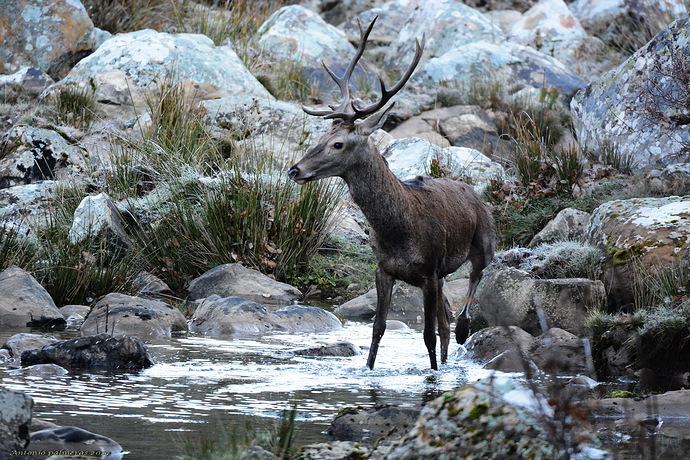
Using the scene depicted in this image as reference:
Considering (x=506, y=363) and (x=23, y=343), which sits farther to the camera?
(x=506, y=363)

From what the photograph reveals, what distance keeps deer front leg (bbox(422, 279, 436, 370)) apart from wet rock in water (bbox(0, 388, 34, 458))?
433cm

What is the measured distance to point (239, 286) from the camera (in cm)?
1277

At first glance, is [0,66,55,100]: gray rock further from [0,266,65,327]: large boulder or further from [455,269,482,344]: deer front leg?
[455,269,482,344]: deer front leg

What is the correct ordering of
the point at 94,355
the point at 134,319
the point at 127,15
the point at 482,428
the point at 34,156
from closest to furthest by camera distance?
1. the point at 482,428
2. the point at 94,355
3. the point at 134,319
4. the point at 34,156
5. the point at 127,15

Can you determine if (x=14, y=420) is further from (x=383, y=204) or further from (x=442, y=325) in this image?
(x=442, y=325)

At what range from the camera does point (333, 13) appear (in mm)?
34406

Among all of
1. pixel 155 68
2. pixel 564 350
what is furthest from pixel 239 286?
pixel 155 68

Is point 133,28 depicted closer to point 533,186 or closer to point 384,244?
point 533,186

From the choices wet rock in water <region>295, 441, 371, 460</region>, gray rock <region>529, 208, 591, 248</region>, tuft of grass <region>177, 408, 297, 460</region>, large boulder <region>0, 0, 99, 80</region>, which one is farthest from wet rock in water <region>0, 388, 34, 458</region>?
large boulder <region>0, 0, 99, 80</region>

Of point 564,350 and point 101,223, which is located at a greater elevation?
point 101,223

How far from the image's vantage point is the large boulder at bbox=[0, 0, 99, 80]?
2245cm

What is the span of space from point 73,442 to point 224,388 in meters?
2.17

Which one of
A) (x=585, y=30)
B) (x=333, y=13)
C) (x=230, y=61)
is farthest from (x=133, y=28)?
(x=585, y=30)

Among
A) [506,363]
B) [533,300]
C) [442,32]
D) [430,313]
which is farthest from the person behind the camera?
[442,32]
